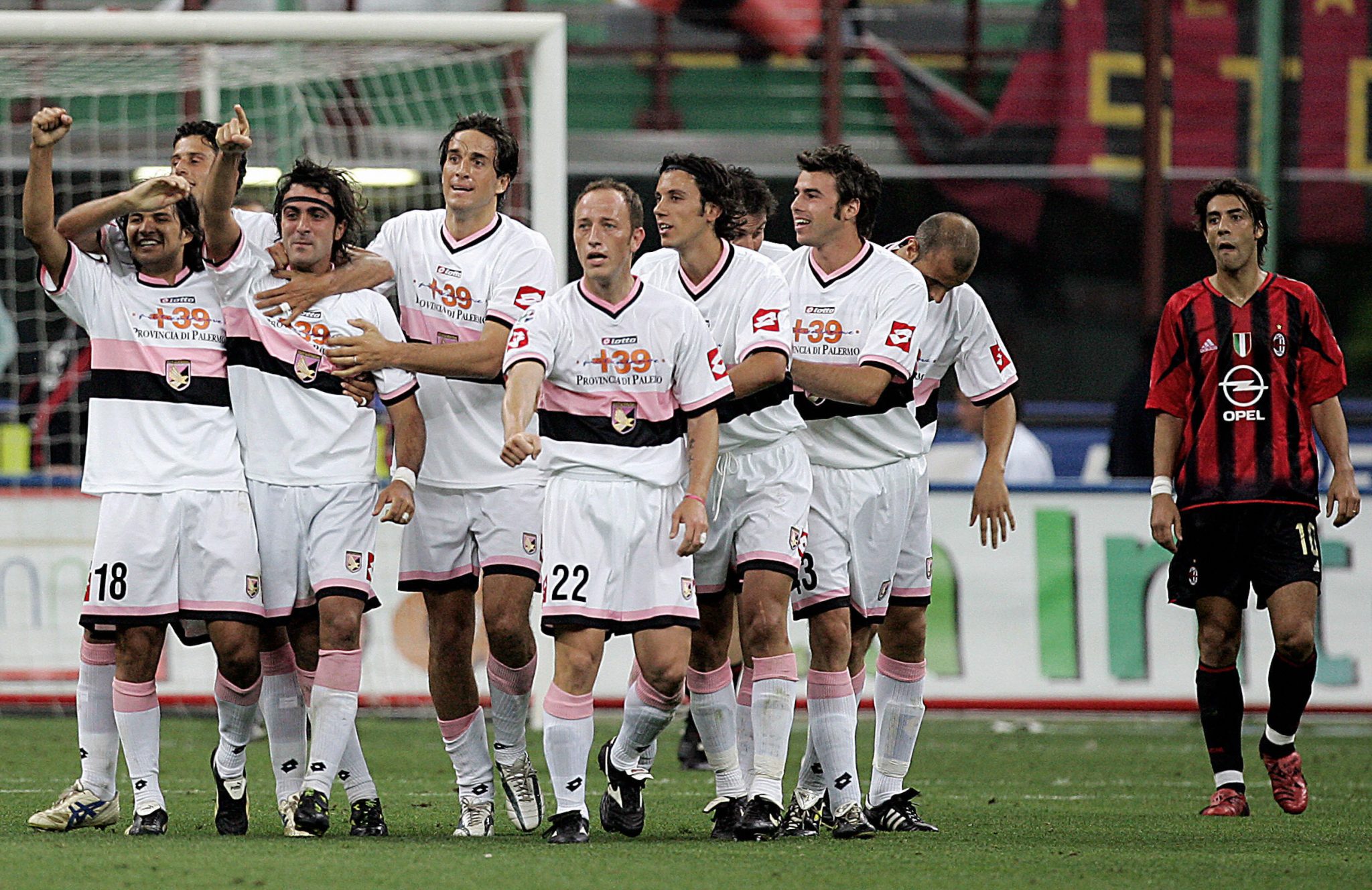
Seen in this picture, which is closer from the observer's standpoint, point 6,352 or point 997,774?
point 997,774

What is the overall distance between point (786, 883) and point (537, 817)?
1.72 metres

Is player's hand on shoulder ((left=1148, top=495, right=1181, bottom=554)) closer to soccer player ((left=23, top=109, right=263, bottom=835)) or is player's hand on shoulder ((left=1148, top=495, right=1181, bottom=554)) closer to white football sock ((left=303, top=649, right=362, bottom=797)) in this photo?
white football sock ((left=303, top=649, right=362, bottom=797))

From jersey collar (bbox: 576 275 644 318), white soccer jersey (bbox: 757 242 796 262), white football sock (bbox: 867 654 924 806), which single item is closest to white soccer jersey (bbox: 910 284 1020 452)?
white soccer jersey (bbox: 757 242 796 262)

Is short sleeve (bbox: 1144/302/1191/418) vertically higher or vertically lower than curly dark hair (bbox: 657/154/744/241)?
lower

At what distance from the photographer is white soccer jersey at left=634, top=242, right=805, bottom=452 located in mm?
6672

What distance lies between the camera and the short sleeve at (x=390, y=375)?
6637 mm

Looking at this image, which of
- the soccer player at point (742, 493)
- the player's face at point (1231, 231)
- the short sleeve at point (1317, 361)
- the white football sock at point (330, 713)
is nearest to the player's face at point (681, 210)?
the soccer player at point (742, 493)

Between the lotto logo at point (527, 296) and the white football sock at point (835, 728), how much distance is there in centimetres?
153

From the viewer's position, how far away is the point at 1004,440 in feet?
24.9

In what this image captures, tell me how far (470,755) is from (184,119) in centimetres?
807

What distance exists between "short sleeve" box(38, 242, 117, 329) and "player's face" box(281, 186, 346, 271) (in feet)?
1.97

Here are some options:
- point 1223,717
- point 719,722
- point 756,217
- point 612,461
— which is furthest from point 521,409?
point 1223,717

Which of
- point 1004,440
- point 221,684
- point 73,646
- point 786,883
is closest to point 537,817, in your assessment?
point 221,684

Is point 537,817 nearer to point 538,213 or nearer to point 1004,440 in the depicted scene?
point 1004,440
